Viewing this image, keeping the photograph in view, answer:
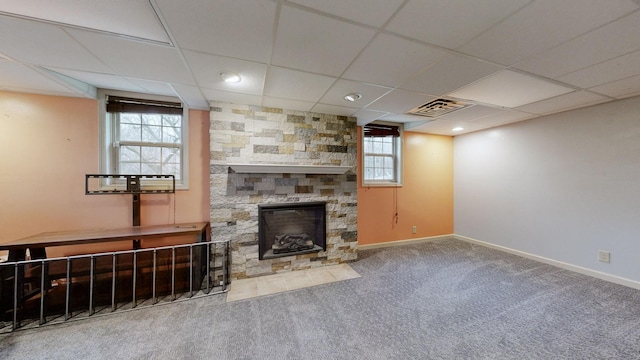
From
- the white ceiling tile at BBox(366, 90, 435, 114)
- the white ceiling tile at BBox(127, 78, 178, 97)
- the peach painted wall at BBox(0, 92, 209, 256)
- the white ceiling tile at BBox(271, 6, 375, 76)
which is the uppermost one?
the white ceiling tile at BBox(127, 78, 178, 97)

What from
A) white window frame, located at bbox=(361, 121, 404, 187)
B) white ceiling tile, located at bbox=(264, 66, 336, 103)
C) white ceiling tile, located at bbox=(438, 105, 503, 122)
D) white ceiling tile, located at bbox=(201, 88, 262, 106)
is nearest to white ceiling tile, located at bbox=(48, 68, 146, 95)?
white ceiling tile, located at bbox=(201, 88, 262, 106)

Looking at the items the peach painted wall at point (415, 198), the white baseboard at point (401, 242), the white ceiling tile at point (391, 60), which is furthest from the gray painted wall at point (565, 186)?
the white ceiling tile at point (391, 60)

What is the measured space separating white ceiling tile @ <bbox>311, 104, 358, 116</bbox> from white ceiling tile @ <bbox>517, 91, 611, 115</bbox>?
2381mm

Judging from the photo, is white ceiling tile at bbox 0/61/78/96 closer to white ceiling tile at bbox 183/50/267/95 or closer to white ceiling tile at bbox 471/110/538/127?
white ceiling tile at bbox 183/50/267/95

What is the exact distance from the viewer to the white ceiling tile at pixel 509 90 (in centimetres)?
214

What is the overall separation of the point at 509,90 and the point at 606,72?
682mm

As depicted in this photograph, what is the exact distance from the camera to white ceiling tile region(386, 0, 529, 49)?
124 centimetres

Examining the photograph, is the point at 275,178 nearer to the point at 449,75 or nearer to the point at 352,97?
the point at 352,97

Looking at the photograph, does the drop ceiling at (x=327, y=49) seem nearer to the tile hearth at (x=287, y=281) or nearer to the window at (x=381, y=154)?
the window at (x=381, y=154)

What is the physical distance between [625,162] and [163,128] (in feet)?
19.6

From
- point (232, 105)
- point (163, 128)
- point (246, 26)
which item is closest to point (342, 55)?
point (246, 26)

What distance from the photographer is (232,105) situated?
2.81 metres

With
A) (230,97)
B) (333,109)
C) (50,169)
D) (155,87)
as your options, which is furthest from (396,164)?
(50,169)

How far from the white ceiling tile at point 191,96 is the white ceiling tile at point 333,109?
56.5 inches
